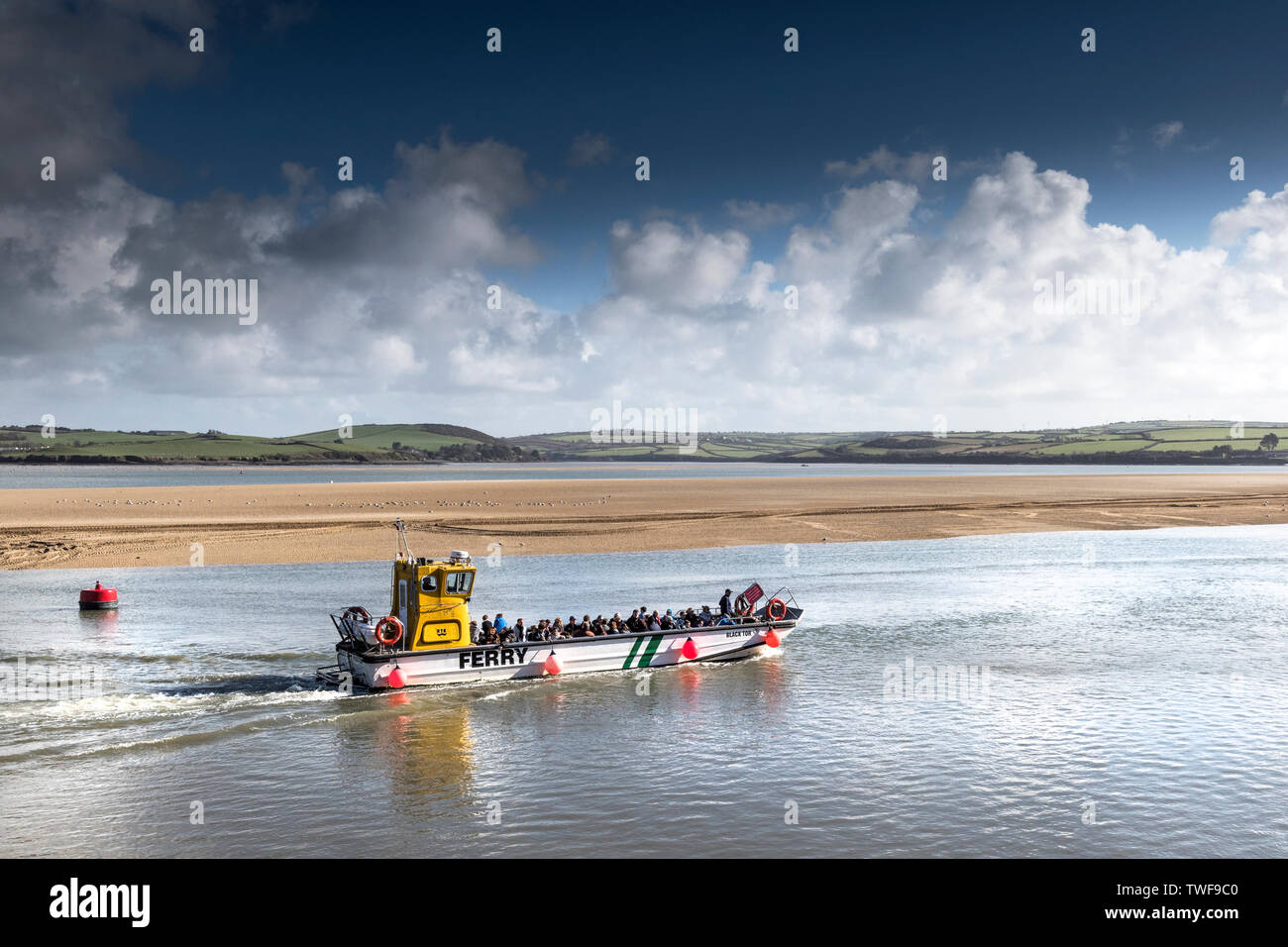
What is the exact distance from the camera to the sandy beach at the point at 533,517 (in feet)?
Result: 186

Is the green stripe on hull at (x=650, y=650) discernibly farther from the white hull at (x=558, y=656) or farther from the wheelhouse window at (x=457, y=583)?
the wheelhouse window at (x=457, y=583)

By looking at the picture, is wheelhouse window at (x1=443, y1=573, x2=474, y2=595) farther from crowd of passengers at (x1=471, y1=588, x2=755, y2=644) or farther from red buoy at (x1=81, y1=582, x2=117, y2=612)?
red buoy at (x1=81, y1=582, x2=117, y2=612)

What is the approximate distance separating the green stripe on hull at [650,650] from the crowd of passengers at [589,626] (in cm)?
38

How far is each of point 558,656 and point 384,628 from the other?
5070mm

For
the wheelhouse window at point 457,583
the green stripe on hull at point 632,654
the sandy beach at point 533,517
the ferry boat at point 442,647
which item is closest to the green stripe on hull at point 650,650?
the ferry boat at point 442,647

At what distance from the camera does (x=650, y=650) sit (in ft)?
96.5

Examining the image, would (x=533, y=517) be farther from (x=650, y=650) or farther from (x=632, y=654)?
(x=632, y=654)

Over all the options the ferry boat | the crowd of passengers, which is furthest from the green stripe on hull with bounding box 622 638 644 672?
the crowd of passengers

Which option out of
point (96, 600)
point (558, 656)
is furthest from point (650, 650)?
point (96, 600)

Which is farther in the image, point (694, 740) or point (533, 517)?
point (533, 517)

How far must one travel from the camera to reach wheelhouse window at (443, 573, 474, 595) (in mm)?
27094

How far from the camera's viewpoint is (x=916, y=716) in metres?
22.2

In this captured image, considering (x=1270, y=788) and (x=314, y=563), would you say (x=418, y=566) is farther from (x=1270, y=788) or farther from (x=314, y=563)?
(x=314, y=563)

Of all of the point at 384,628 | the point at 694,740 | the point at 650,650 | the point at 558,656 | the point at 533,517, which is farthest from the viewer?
the point at 533,517
